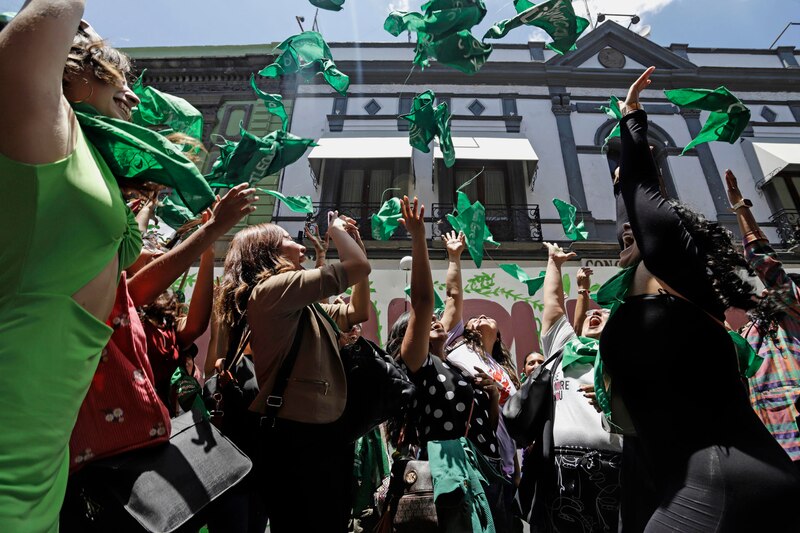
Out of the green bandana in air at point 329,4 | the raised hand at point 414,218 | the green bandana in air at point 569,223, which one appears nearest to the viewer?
the raised hand at point 414,218

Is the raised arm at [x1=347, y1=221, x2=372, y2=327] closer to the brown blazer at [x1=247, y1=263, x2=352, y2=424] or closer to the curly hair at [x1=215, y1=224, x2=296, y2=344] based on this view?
the curly hair at [x1=215, y1=224, x2=296, y2=344]

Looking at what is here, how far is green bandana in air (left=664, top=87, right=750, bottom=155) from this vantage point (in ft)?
7.84

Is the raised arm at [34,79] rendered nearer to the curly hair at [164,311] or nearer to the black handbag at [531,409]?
the curly hair at [164,311]

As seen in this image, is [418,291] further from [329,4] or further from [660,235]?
[329,4]

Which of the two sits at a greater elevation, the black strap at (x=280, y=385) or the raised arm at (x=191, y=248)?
the raised arm at (x=191, y=248)

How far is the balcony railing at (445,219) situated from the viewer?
34.1ft

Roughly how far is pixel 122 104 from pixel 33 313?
747 millimetres

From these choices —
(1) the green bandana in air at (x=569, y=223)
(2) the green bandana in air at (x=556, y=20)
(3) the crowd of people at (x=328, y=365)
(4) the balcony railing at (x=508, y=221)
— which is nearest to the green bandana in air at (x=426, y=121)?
(2) the green bandana in air at (x=556, y=20)

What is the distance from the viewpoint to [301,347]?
2.00 meters

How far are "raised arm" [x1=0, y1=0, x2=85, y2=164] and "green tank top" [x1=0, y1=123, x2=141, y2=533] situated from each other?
0.04 metres

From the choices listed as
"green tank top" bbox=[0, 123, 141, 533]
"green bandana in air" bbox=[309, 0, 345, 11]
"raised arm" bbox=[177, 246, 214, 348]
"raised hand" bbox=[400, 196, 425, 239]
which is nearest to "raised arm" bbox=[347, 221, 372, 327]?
"raised hand" bbox=[400, 196, 425, 239]

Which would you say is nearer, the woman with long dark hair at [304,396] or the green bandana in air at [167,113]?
the woman with long dark hair at [304,396]

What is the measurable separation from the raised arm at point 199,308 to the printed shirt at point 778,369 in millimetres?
2698

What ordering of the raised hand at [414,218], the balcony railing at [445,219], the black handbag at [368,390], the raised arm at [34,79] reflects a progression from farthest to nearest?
the balcony railing at [445,219], the raised hand at [414,218], the black handbag at [368,390], the raised arm at [34,79]
